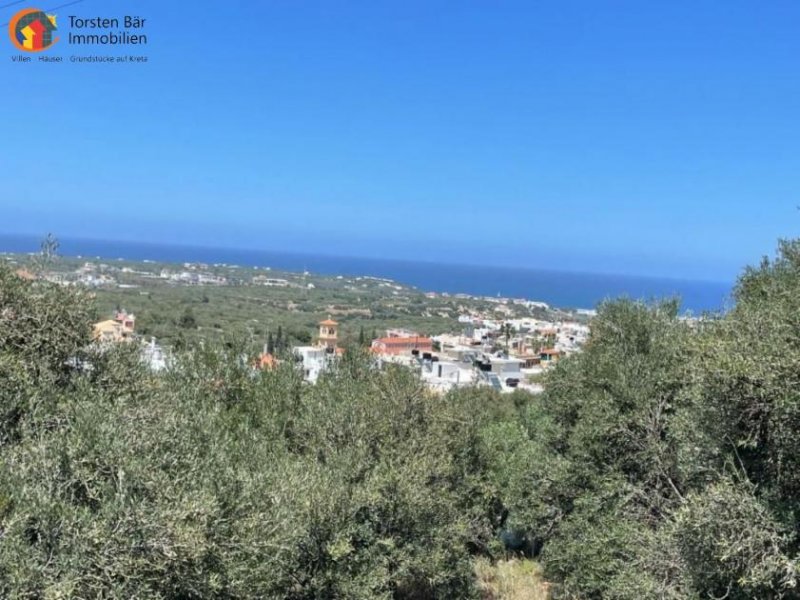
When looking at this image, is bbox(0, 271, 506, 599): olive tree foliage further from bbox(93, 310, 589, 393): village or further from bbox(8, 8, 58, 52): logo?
bbox(93, 310, 589, 393): village

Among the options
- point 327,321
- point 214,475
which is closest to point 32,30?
point 214,475

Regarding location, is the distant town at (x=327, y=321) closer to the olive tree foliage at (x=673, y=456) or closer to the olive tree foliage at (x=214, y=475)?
the olive tree foliage at (x=214, y=475)

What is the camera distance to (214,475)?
8.02 meters

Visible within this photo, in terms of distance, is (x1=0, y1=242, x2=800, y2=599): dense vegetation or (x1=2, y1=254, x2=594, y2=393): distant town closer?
(x1=0, y1=242, x2=800, y2=599): dense vegetation

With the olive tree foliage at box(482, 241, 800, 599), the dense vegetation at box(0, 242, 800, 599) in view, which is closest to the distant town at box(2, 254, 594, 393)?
the dense vegetation at box(0, 242, 800, 599)

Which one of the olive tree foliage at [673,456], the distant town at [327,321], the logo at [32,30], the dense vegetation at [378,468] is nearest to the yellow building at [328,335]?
the distant town at [327,321]

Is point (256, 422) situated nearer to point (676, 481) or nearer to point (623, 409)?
point (623, 409)

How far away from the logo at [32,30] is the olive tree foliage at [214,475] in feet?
19.3

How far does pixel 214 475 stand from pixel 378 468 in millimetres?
Answer: 3906

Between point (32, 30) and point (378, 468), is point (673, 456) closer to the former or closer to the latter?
point (378, 468)

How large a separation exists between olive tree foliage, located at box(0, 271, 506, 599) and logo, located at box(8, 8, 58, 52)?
589 cm

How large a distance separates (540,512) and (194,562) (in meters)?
10.2

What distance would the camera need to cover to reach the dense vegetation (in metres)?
6.92

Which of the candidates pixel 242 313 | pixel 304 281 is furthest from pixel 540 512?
pixel 304 281
